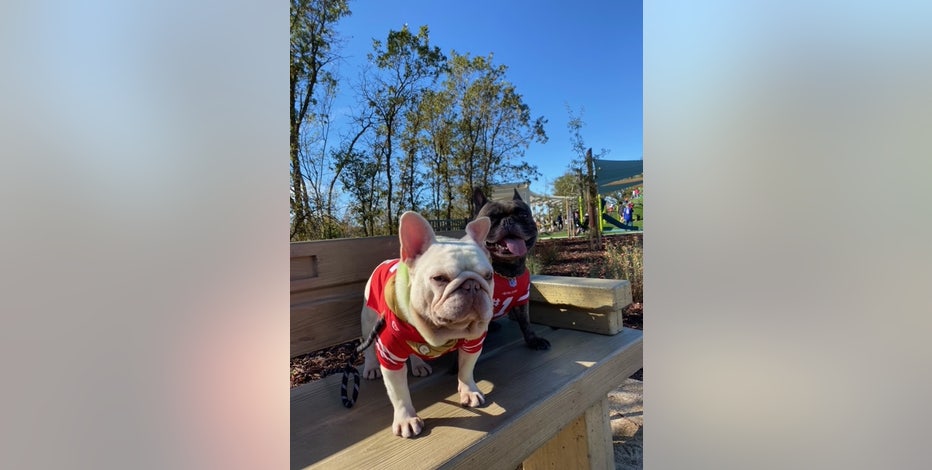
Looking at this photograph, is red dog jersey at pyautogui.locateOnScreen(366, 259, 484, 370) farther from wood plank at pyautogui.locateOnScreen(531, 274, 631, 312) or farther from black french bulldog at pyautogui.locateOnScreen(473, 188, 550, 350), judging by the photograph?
wood plank at pyautogui.locateOnScreen(531, 274, 631, 312)

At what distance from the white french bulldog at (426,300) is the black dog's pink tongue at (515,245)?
152mm

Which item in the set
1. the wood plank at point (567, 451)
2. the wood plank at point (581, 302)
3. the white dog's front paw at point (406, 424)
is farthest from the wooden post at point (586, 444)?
the white dog's front paw at point (406, 424)

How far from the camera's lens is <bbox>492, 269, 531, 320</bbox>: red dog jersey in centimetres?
80

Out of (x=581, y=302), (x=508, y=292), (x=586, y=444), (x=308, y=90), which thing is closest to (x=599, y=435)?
(x=586, y=444)

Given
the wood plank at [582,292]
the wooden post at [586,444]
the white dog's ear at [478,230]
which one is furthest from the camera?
the wood plank at [582,292]

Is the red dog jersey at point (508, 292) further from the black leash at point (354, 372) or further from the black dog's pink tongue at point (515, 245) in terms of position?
the black leash at point (354, 372)

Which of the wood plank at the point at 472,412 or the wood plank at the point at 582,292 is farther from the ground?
the wood plank at the point at 582,292

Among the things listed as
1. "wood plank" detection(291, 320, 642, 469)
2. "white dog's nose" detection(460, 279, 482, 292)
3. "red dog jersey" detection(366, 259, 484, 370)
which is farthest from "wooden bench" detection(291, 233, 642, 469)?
"white dog's nose" detection(460, 279, 482, 292)

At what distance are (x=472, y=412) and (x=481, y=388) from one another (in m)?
0.09

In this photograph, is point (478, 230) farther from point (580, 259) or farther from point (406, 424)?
point (580, 259)

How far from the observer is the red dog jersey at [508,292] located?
0.80 meters

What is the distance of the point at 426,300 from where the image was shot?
0.56 m
